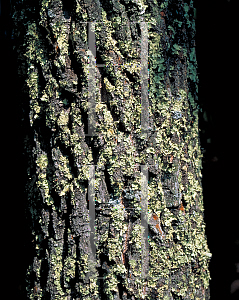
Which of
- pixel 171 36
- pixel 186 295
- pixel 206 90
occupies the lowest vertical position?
pixel 186 295

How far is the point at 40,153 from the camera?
0.85 metres

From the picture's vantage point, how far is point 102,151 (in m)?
0.81

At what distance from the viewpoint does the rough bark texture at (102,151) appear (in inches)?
31.7

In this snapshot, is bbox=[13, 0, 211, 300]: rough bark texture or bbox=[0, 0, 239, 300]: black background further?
bbox=[0, 0, 239, 300]: black background

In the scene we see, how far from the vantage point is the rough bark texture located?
2.64 feet

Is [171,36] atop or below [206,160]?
atop

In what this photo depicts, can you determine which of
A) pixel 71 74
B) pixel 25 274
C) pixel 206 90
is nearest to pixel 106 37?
pixel 71 74
